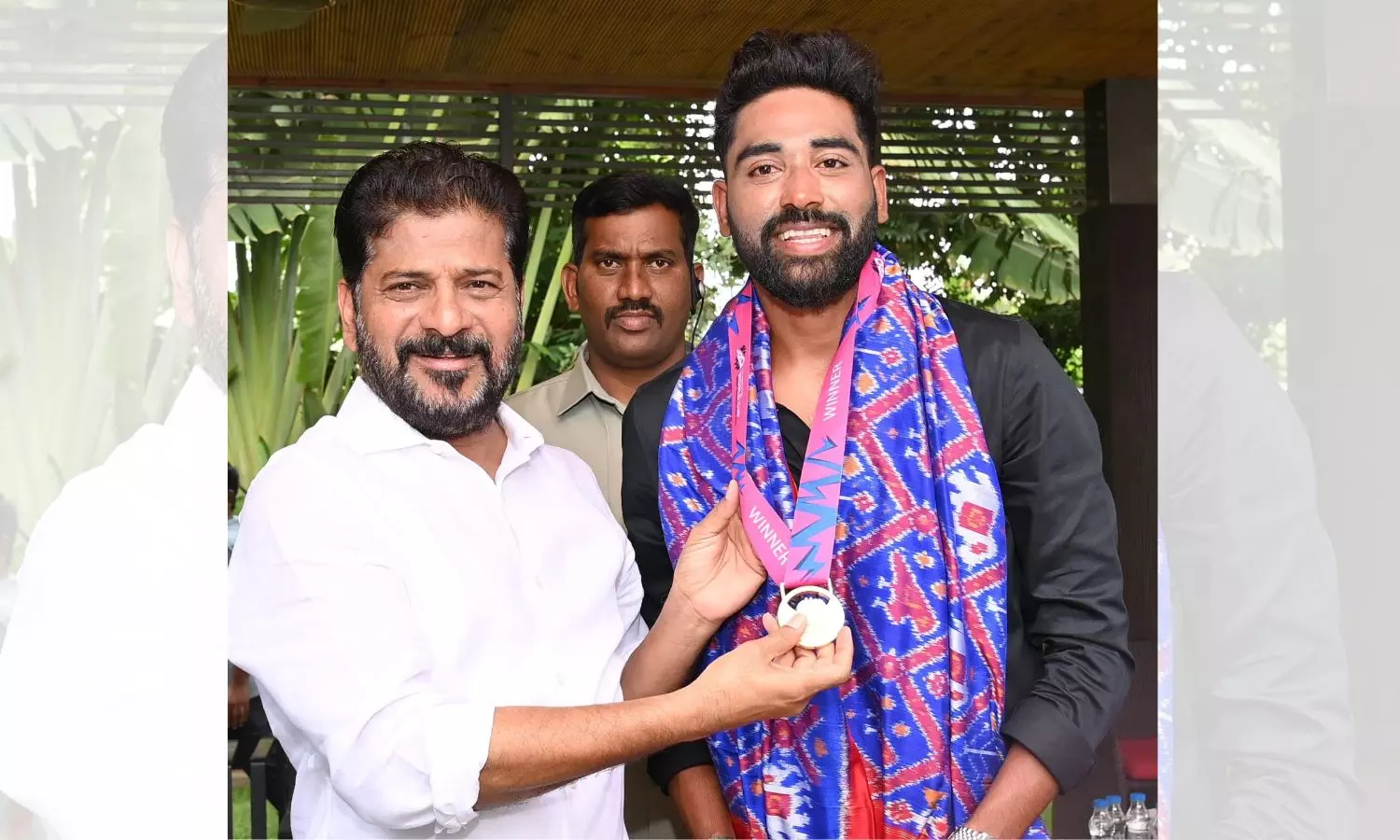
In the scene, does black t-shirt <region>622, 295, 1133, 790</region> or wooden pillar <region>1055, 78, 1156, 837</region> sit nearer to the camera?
black t-shirt <region>622, 295, 1133, 790</region>

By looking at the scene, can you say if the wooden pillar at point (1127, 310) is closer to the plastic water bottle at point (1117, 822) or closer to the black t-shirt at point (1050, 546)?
the plastic water bottle at point (1117, 822)

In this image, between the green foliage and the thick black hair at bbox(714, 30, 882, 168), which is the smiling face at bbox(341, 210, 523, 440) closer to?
the thick black hair at bbox(714, 30, 882, 168)

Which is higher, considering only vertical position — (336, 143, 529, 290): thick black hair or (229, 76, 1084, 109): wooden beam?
(229, 76, 1084, 109): wooden beam

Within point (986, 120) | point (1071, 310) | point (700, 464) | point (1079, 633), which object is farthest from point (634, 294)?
point (1071, 310)

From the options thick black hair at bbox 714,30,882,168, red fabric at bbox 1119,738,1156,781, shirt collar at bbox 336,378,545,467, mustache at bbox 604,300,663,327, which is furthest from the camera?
red fabric at bbox 1119,738,1156,781

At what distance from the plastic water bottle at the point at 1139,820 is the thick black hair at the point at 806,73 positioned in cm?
330

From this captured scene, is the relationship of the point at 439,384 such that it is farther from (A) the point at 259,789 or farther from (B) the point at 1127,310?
(B) the point at 1127,310

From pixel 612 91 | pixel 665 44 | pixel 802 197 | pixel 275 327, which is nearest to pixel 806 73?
pixel 802 197

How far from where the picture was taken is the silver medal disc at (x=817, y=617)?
219 centimetres

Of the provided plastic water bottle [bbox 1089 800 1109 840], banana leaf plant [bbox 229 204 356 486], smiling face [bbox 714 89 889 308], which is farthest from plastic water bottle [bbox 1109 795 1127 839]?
banana leaf plant [bbox 229 204 356 486]

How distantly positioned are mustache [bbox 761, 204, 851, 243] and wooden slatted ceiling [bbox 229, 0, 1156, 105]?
91.4 inches

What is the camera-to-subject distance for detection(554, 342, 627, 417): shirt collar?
3.97 metres

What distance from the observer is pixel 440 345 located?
2393 millimetres

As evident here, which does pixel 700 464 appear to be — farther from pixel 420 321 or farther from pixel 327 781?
pixel 327 781
